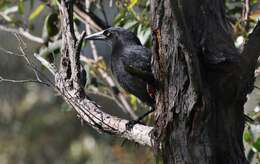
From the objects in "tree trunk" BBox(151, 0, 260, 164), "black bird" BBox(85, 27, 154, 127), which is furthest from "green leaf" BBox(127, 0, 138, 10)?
"tree trunk" BBox(151, 0, 260, 164)

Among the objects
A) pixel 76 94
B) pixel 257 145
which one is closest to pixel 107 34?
pixel 76 94

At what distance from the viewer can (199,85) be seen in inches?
108

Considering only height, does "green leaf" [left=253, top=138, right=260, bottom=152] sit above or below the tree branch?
below

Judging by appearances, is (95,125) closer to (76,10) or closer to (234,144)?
(234,144)

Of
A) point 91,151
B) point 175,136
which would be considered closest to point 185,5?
point 175,136

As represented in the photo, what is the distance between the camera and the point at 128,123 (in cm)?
347

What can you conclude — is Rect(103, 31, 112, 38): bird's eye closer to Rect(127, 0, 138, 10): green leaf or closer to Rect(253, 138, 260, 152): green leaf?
Rect(127, 0, 138, 10): green leaf

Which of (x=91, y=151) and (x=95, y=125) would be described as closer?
(x=95, y=125)

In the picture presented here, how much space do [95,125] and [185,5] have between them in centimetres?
102

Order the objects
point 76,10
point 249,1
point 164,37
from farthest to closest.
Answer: point 76,10
point 249,1
point 164,37

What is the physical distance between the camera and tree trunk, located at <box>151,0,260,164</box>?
108 inches

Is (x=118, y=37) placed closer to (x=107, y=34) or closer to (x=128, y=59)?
(x=107, y=34)

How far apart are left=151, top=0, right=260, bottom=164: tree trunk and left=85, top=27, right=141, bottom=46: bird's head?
5.33 ft

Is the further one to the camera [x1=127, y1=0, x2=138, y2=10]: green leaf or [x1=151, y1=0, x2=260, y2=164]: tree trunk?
[x1=127, y1=0, x2=138, y2=10]: green leaf
